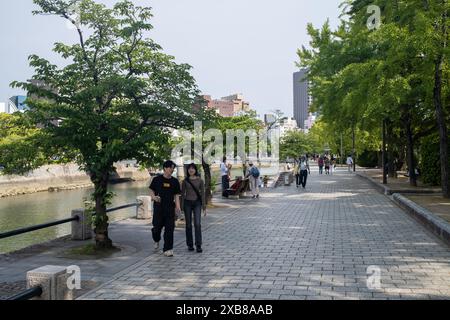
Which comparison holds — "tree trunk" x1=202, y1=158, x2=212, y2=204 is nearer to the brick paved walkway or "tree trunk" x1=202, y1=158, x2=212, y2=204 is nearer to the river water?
the river water

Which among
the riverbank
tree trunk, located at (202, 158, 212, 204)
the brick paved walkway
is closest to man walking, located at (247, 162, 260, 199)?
tree trunk, located at (202, 158, 212, 204)

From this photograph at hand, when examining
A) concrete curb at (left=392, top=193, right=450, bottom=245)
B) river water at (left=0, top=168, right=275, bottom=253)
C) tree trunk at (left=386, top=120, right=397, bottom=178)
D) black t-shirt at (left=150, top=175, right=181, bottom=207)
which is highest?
tree trunk at (left=386, top=120, right=397, bottom=178)

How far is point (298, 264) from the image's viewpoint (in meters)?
7.75

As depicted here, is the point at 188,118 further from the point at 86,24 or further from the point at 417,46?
the point at 417,46

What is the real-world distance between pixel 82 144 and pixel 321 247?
5194 millimetres

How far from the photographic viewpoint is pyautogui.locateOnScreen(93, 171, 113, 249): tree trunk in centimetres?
934

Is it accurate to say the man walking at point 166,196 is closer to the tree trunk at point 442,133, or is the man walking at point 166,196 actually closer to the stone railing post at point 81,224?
the stone railing post at point 81,224

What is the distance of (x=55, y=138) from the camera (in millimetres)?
8930

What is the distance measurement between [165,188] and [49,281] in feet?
12.1

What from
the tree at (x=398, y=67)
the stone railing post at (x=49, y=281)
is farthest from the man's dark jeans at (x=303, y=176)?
the stone railing post at (x=49, y=281)

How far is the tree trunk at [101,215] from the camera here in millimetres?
9344

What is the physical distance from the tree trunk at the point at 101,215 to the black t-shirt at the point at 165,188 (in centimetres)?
135

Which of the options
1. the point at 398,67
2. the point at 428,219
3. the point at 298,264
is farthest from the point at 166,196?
the point at 398,67
